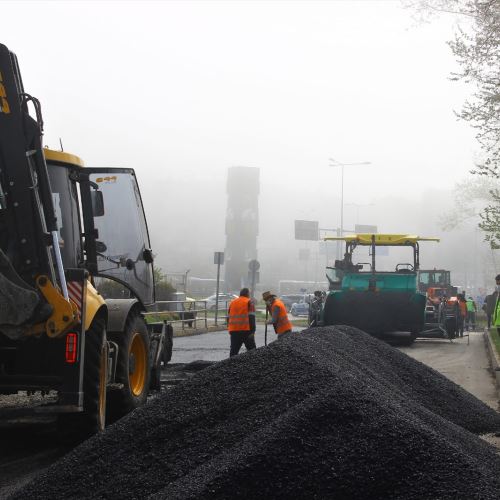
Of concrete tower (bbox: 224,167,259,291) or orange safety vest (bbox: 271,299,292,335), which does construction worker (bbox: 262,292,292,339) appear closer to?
orange safety vest (bbox: 271,299,292,335)

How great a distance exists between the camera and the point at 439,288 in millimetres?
31797

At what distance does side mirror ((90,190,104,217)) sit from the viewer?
360 inches

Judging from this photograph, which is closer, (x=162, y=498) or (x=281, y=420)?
(x=162, y=498)

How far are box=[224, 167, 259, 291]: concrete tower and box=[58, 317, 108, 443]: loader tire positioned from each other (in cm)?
17577

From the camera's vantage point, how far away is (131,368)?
32.4ft

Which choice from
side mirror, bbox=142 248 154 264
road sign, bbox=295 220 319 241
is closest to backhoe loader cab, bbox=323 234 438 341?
side mirror, bbox=142 248 154 264

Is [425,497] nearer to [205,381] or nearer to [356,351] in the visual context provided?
[205,381]

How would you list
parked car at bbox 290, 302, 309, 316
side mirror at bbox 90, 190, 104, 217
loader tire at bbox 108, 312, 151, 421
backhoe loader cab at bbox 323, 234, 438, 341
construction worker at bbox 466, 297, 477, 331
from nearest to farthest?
side mirror at bbox 90, 190, 104, 217 → loader tire at bbox 108, 312, 151, 421 → backhoe loader cab at bbox 323, 234, 438, 341 → construction worker at bbox 466, 297, 477, 331 → parked car at bbox 290, 302, 309, 316

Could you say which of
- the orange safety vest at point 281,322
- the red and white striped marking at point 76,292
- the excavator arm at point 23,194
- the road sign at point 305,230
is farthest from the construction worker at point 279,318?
the road sign at point 305,230

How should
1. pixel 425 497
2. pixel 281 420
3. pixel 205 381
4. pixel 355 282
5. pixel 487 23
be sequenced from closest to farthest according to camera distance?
pixel 425 497, pixel 281 420, pixel 205 381, pixel 487 23, pixel 355 282

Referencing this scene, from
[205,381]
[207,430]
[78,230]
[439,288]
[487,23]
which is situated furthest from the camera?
[439,288]

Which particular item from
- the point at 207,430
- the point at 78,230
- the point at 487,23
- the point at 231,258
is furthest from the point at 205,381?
the point at 231,258

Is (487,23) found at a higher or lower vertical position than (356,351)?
higher

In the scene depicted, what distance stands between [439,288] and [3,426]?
23.6m
